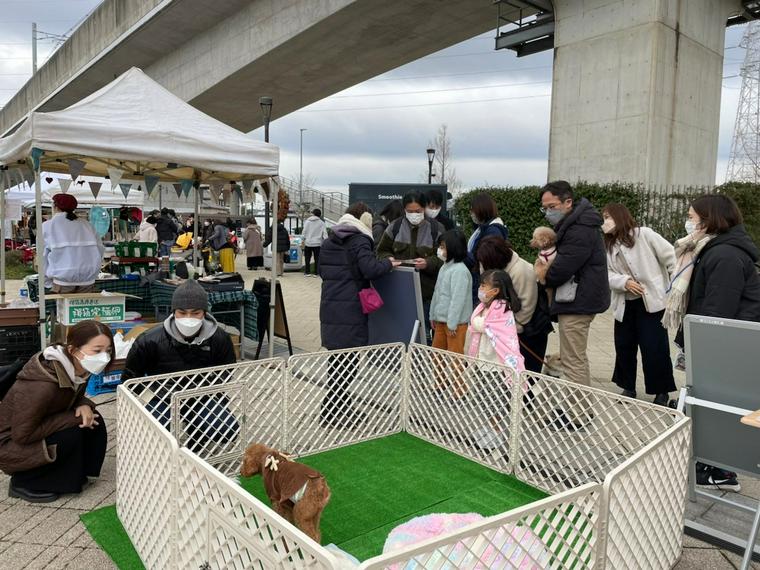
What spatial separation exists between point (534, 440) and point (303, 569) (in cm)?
256

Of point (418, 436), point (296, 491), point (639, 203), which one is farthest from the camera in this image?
point (639, 203)

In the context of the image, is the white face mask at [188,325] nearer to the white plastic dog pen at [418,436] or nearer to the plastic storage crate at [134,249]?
the white plastic dog pen at [418,436]

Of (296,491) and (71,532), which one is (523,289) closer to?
(296,491)

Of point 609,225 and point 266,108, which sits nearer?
point 609,225

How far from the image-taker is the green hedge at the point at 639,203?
10.6 metres

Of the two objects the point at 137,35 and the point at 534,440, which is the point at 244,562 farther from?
the point at 137,35

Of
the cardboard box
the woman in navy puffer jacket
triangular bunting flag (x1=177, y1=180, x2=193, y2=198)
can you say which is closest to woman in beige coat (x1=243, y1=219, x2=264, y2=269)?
triangular bunting flag (x1=177, y1=180, x2=193, y2=198)

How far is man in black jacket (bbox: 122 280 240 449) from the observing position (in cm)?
394

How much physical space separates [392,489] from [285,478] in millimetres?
1182

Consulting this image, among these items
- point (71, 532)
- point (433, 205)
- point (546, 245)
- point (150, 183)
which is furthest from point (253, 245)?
point (71, 532)

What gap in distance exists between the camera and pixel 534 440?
380 centimetres

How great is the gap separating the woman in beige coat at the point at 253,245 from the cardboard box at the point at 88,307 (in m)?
11.2

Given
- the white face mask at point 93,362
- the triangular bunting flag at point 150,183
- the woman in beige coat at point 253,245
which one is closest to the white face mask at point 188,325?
the white face mask at point 93,362

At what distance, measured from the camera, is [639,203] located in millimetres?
11469
